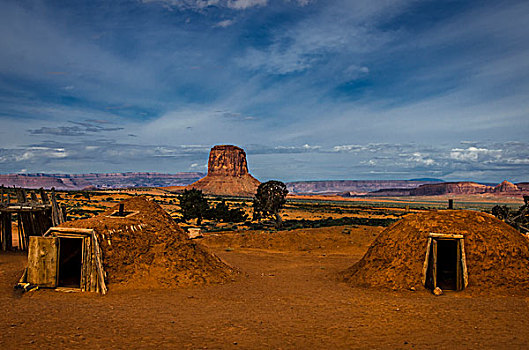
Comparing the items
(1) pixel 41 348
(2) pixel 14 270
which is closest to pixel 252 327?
(1) pixel 41 348

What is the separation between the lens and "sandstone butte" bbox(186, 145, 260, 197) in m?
146

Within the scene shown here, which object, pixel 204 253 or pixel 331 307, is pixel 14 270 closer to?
pixel 204 253

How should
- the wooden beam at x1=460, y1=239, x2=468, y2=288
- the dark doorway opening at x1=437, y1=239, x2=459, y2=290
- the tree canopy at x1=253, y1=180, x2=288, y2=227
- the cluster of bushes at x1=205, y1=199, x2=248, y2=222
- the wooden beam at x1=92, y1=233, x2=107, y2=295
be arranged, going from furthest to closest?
the cluster of bushes at x1=205, y1=199, x2=248, y2=222
the tree canopy at x1=253, y1=180, x2=288, y2=227
the dark doorway opening at x1=437, y1=239, x2=459, y2=290
the wooden beam at x1=460, y1=239, x2=468, y2=288
the wooden beam at x1=92, y1=233, x2=107, y2=295

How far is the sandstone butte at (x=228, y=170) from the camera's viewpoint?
145875mm

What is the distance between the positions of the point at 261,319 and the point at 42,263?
6592mm

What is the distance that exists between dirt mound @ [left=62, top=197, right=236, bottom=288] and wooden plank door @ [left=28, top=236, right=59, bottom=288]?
1014 millimetres

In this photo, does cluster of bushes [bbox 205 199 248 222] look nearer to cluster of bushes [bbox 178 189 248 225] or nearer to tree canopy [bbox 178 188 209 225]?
cluster of bushes [bbox 178 189 248 225]

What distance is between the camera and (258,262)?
1873 centimetres

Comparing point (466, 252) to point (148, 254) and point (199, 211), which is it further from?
point (199, 211)

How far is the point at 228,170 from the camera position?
152 meters

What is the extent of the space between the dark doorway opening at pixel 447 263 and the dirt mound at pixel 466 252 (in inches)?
41.3

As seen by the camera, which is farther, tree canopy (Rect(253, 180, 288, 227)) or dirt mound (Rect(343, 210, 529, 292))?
tree canopy (Rect(253, 180, 288, 227))

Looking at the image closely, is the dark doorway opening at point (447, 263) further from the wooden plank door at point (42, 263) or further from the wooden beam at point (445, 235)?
A: the wooden plank door at point (42, 263)

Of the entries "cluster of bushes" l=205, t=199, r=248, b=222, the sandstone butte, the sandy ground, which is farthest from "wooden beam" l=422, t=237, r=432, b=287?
the sandstone butte
